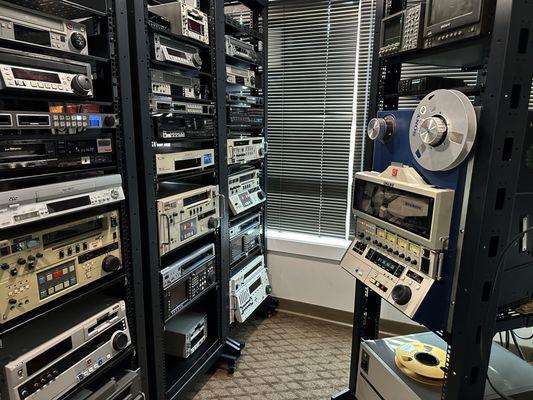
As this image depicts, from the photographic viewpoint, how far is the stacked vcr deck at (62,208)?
1.05 metres

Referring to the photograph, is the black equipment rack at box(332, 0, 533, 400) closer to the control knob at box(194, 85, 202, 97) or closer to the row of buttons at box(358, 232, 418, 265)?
the row of buttons at box(358, 232, 418, 265)

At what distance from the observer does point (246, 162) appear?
Result: 2420 millimetres

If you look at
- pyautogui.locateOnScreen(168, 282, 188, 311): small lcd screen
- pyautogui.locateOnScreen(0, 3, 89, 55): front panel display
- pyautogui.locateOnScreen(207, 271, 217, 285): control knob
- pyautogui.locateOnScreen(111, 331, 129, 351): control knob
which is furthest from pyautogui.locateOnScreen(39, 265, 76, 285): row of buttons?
pyautogui.locateOnScreen(207, 271, 217, 285): control knob

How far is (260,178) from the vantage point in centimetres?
272

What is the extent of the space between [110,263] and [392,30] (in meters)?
1.45

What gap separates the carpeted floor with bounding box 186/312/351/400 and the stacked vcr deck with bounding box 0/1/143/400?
792 millimetres

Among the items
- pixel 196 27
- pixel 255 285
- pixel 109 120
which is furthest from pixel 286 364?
pixel 196 27

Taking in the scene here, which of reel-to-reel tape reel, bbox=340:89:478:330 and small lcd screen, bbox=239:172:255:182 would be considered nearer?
reel-to-reel tape reel, bbox=340:89:478:330

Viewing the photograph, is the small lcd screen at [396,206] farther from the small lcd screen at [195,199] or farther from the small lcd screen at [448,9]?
the small lcd screen at [195,199]

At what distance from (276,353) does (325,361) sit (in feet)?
1.08

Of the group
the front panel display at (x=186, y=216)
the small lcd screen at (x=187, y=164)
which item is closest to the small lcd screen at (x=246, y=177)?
the front panel display at (x=186, y=216)

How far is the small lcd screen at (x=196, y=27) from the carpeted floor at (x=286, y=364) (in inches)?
77.5

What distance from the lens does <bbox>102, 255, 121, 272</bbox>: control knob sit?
1.35 metres

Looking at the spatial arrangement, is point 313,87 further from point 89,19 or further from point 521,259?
point 521,259
